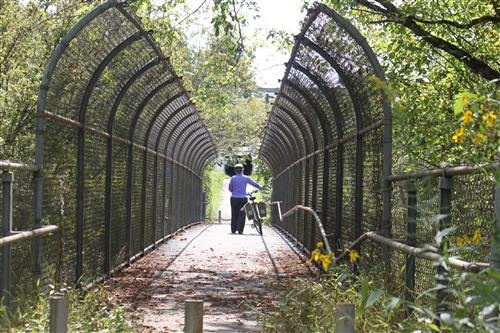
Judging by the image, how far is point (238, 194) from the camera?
2144cm

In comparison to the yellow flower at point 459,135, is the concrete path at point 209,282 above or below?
below

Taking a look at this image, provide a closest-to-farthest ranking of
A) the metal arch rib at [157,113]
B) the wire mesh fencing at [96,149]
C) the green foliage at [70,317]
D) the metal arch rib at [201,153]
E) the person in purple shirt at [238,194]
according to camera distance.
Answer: the green foliage at [70,317], the wire mesh fencing at [96,149], the metal arch rib at [157,113], the person in purple shirt at [238,194], the metal arch rib at [201,153]

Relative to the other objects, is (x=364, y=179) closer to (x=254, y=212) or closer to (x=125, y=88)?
(x=125, y=88)

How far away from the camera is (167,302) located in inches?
348

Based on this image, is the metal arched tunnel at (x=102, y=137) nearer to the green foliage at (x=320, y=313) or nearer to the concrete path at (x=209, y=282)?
the concrete path at (x=209, y=282)

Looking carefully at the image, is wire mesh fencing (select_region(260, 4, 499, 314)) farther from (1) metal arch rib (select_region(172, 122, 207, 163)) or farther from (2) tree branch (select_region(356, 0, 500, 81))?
(1) metal arch rib (select_region(172, 122, 207, 163))

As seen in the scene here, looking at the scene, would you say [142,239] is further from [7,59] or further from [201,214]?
[201,214]

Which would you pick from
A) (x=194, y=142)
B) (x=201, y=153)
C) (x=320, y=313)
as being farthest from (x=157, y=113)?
(x=201, y=153)

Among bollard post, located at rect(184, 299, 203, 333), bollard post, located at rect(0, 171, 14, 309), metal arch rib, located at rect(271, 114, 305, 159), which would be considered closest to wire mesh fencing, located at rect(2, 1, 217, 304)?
bollard post, located at rect(0, 171, 14, 309)

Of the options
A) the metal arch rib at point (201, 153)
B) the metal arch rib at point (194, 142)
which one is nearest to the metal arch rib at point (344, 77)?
the metal arch rib at point (194, 142)

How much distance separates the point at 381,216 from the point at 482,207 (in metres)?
A: 3.19

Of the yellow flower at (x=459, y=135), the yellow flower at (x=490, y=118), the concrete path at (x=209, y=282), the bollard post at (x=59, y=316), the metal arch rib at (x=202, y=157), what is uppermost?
the metal arch rib at (x=202, y=157)

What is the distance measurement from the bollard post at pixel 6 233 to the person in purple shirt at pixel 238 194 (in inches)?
578

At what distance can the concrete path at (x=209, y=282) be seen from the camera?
774 centimetres
